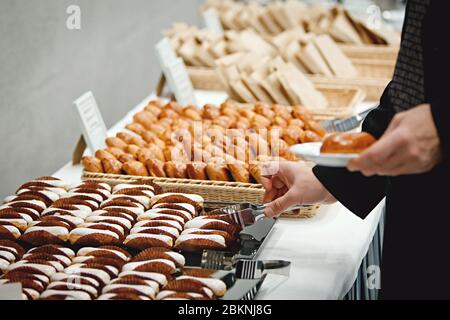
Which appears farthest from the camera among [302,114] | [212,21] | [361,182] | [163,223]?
[212,21]

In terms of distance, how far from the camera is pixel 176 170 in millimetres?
2545

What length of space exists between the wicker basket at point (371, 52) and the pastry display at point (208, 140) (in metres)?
1.44

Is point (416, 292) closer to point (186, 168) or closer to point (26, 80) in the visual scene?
point (186, 168)

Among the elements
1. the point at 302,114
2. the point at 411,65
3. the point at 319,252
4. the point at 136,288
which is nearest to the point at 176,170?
the point at 319,252

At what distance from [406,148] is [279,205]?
2.24 feet

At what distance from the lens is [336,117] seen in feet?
10.8

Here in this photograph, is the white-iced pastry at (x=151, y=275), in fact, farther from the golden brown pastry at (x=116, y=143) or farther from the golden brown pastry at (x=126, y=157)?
the golden brown pastry at (x=116, y=143)

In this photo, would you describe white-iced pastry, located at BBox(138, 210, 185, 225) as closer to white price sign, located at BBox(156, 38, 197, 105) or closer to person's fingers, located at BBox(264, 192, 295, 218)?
person's fingers, located at BBox(264, 192, 295, 218)

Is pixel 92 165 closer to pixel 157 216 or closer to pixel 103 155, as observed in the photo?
pixel 103 155

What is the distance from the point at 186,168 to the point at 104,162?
0.32 m

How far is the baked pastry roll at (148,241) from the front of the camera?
1.98 metres

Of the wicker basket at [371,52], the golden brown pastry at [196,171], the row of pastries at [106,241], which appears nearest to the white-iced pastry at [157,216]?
the row of pastries at [106,241]

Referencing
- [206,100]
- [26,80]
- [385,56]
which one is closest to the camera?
[26,80]
